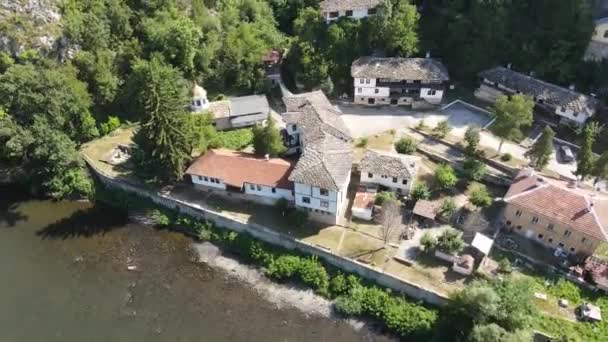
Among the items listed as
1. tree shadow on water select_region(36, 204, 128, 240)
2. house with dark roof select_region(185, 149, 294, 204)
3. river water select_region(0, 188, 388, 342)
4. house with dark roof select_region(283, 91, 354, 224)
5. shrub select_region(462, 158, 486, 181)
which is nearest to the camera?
river water select_region(0, 188, 388, 342)

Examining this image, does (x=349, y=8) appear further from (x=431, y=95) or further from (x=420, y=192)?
(x=420, y=192)

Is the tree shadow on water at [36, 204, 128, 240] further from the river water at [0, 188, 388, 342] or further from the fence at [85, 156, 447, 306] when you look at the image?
the fence at [85, 156, 447, 306]

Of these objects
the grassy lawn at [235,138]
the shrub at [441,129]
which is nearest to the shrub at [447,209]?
the shrub at [441,129]

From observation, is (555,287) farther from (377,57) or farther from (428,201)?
(377,57)

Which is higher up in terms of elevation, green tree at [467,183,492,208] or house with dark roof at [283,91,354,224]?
house with dark roof at [283,91,354,224]

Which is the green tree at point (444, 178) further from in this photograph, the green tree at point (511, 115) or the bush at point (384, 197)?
the green tree at point (511, 115)

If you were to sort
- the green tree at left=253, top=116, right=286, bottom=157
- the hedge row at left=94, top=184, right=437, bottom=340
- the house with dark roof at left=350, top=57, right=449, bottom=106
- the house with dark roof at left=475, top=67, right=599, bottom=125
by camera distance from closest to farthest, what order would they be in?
the hedge row at left=94, top=184, right=437, bottom=340 → the green tree at left=253, top=116, right=286, bottom=157 → the house with dark roof at left=475, top=67, right=599, bottom=125 → the house with dark roof at left=350, top=57, right=449, bottom=106

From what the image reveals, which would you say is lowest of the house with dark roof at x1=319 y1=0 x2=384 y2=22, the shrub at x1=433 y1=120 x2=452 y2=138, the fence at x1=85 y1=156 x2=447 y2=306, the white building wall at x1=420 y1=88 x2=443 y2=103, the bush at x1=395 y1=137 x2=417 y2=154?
the fence at x1=85 y1=156 x2=447 y2=306

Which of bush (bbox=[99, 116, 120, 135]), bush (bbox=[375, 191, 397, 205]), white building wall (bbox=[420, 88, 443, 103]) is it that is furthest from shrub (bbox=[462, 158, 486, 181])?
bush (bbox=[99, 116, 120, 135])
